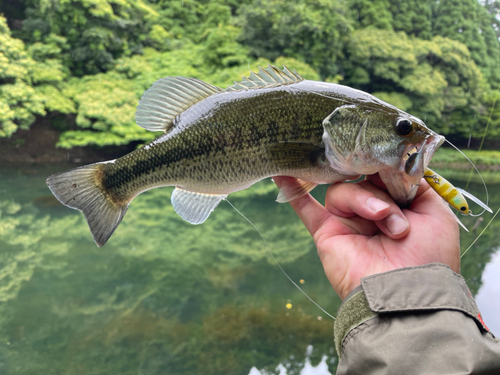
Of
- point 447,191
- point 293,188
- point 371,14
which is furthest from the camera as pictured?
point 371,14

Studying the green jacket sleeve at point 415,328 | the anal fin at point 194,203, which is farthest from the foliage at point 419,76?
the green jacket sleeve at point 415,328

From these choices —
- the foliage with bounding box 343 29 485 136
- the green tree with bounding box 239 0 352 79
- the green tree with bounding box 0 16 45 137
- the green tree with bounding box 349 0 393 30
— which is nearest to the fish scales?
the green tree with bounding box 0 16 45 137

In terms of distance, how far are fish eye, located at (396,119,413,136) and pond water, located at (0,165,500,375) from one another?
201 inches

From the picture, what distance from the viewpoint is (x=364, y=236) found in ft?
4.44

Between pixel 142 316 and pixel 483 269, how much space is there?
26.9 ft

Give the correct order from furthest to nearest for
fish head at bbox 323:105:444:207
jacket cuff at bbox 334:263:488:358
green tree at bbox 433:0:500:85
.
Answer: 1. green tree at bbox 433:0:500:85
2. fish head at bbox 323:105:444:207
3. jacket cuff at bbox 334:263:488:358

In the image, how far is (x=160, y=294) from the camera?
21.0ft

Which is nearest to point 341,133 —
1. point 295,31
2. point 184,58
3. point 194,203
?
point 194,203

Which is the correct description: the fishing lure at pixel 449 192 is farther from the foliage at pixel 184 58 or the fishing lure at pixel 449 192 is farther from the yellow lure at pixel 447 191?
the foliage at pixel 184 58

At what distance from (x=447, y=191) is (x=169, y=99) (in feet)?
3.73

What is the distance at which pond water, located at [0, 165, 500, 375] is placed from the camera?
Result: 508cm

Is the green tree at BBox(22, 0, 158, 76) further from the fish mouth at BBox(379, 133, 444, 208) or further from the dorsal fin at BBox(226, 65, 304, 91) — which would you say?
the fish mouth at BBox(379, 133, 444, 208)

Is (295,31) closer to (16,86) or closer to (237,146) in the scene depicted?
(16,86)

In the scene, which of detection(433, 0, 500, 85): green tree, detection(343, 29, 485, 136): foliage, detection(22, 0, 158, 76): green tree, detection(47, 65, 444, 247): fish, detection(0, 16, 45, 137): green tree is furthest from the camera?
detection(433, 0, 500, 85): green tree
